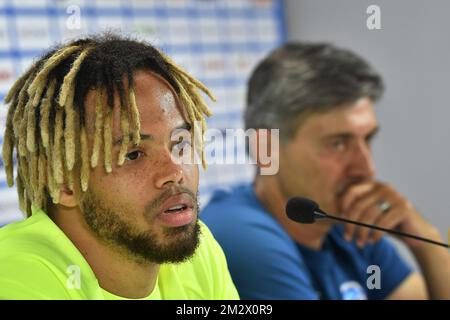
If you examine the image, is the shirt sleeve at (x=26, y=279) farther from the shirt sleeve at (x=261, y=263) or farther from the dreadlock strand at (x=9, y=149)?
the shirt sleeve at (x=261, y=263)

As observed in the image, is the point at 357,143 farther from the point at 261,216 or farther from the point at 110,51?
the point at 110,51

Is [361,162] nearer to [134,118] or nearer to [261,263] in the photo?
[261,263]

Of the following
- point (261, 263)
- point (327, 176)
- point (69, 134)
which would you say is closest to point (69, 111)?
point (69, 134)

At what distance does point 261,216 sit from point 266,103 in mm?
229

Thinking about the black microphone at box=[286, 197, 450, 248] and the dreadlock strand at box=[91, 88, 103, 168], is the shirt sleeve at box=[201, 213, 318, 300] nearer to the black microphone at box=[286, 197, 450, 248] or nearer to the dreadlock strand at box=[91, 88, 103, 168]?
the black microphone at box=[286, 197, 450, 248]

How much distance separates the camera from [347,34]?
140 cm

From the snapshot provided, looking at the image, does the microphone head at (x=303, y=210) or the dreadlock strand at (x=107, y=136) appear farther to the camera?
the microphone head at (x=303, y=210)

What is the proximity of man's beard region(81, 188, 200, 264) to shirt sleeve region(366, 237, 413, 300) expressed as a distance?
2.12ft

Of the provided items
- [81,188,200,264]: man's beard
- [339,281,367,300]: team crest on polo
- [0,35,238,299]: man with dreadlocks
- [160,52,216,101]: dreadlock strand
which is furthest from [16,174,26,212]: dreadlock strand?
[339,281,367,300]: team crest on polo

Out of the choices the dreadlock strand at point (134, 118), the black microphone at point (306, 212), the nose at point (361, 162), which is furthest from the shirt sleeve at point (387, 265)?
the dreadlock strand at point (134, 118)

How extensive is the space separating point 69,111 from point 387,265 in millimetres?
865

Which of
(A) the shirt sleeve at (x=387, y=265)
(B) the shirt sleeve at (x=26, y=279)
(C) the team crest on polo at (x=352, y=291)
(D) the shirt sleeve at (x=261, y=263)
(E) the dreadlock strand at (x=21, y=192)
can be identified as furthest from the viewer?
(A) the shirt sleeve at (x=387, y=265)

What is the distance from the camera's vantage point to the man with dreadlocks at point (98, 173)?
2.64 feet
